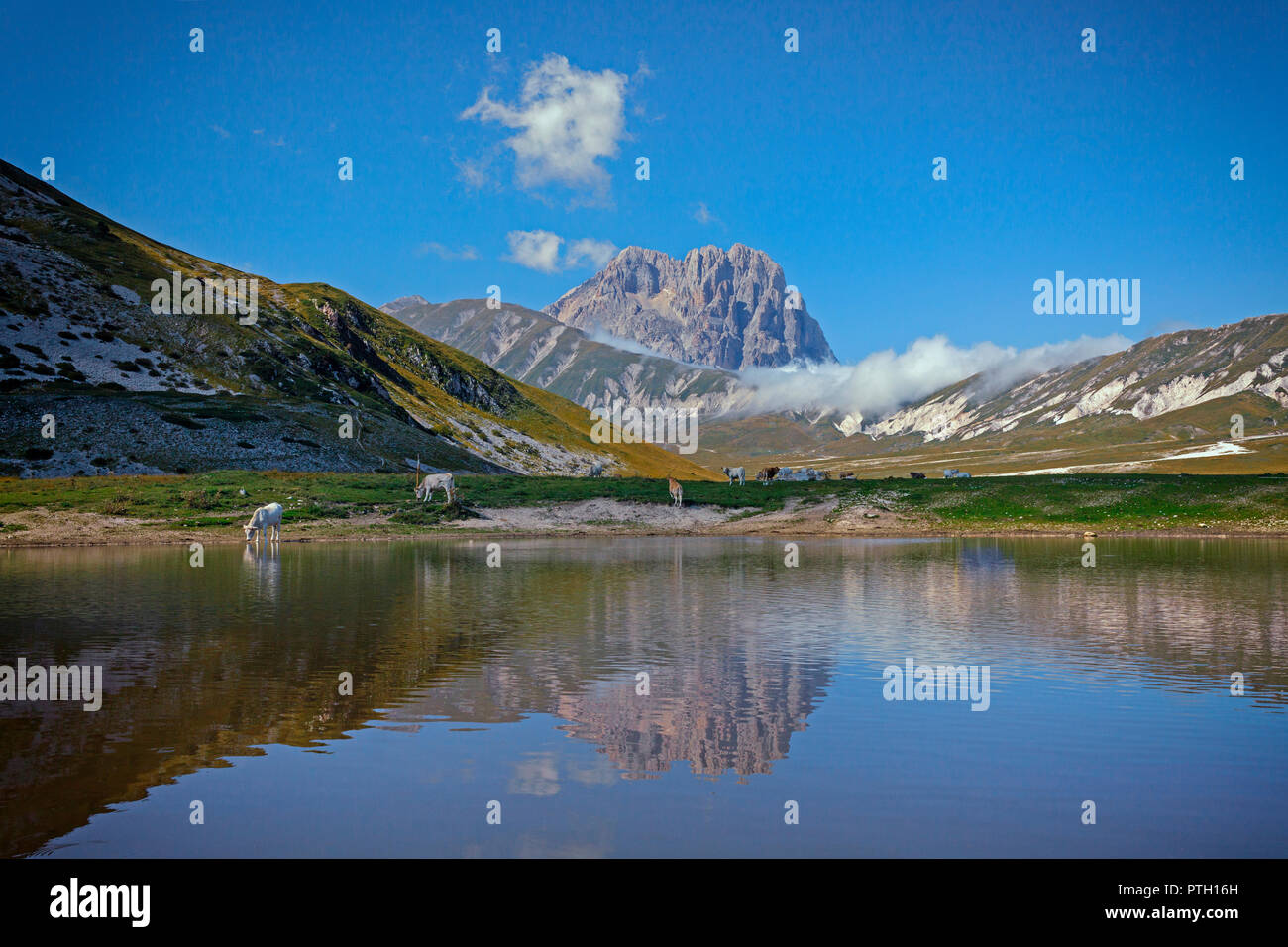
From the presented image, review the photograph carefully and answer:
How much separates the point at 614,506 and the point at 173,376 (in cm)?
5106

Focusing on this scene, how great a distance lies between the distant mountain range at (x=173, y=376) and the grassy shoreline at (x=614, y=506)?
28.8 ft

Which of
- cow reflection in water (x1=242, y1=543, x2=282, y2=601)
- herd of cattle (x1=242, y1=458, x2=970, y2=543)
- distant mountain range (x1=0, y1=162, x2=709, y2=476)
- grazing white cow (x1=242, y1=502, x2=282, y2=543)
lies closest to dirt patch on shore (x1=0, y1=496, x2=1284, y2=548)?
herd of cattle (x1=242, y1=458, x2=970, y2=543)

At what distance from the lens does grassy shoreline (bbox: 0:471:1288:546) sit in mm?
56719

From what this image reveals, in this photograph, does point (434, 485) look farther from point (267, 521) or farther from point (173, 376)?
point (173, 376)

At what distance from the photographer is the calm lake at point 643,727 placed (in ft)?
31.7

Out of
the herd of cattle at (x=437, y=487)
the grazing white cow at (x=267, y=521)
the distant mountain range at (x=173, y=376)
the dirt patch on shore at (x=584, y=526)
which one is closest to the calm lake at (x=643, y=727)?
the grazing white cow at (x=267, y=521)

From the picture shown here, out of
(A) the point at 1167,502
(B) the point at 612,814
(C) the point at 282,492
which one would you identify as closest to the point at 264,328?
(C) the point at 282,492

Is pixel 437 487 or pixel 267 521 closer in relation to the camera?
pixel 267 521

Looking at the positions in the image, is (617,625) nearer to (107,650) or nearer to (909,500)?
(107,650)

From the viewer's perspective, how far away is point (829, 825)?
9742 millimetres

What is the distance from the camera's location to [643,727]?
13.7 metres

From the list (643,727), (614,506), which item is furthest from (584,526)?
(643,727)

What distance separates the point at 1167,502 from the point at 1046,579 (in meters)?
44.4

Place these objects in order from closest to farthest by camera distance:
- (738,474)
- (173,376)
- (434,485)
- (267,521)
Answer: (267,521)
(434,485)
(173,376)
(738,474)
